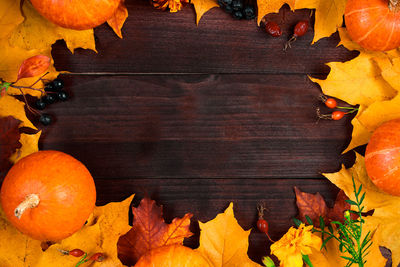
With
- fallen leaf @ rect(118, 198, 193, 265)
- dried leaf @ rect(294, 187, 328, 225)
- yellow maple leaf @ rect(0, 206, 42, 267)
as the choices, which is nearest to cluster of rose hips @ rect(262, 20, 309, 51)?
dried leaf @ rect(294, 187, 328, 225)

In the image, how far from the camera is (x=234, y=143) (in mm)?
1141

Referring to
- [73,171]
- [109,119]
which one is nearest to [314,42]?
[109,119]

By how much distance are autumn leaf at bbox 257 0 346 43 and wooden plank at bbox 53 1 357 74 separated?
0.02 m

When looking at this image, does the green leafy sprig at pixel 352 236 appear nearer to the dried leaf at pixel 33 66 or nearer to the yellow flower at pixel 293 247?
the yellow flower at pixel 293 247

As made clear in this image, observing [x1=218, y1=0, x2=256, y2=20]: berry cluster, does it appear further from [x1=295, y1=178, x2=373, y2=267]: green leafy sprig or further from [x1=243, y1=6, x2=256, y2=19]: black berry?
[x1=295, y1=178, x2=373, y2=267]: green leafy sprig

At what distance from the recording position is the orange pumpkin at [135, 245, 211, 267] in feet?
3.23

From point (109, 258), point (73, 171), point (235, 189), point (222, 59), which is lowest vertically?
point (109, 258)

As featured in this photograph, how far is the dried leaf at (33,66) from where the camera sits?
106 centimetres

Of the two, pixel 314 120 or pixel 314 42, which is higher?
pixel 314 42

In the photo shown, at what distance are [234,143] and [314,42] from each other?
13.5 inches

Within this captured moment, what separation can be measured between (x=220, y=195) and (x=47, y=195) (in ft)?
1.42

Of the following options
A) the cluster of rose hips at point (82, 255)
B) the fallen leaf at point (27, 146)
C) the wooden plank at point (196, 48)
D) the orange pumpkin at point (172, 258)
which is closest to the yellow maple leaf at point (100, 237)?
the cluster of rose hips at point (82, 255)

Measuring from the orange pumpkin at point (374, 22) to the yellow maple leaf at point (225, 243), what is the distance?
0.56m

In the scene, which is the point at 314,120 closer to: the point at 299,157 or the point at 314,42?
the point at 299,157
